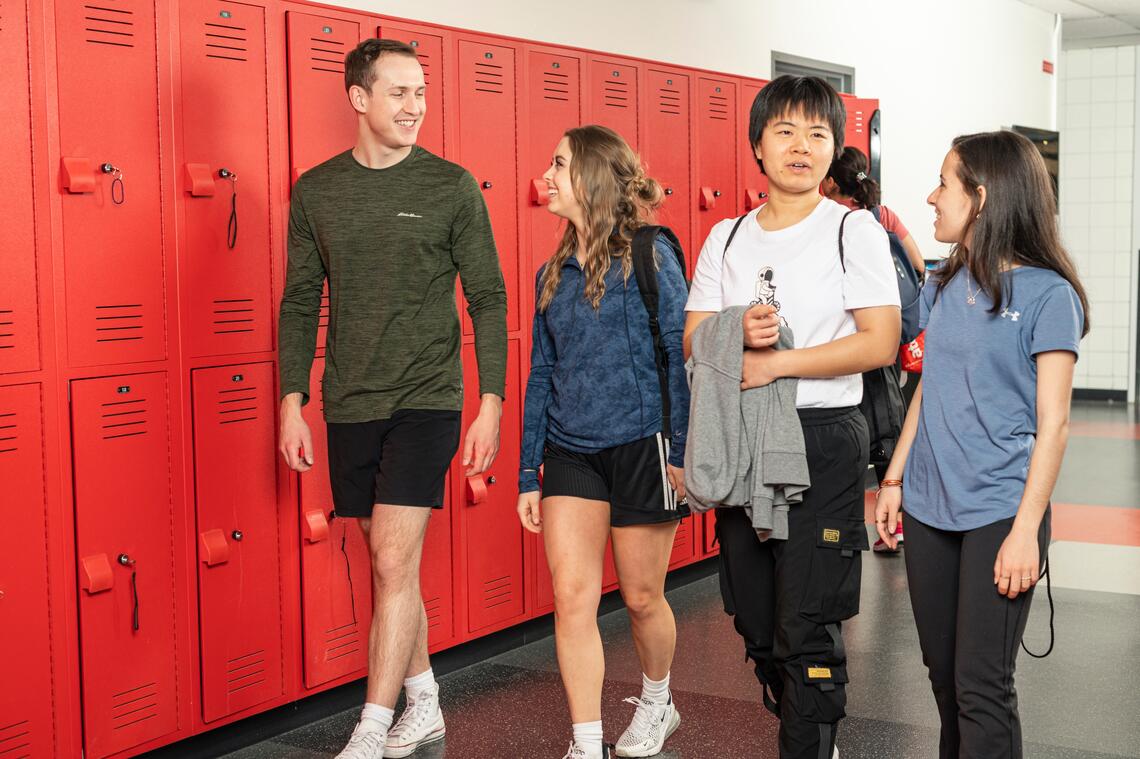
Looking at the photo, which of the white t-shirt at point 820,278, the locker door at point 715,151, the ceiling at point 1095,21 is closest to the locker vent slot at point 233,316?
the white t-shirt at point 820,278

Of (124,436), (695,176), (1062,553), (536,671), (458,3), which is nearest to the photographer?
(124,436)

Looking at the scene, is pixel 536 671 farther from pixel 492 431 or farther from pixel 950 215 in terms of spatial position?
pixel 950 215

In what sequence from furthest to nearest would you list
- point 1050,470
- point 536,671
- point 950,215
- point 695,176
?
point 695,176 → point 536,671 → point 950,215 → point 1050,470

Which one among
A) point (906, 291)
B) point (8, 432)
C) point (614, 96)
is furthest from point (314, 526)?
point (614, 96)

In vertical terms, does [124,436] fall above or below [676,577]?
above

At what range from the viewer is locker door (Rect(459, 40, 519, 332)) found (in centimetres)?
388

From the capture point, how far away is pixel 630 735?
3.17m

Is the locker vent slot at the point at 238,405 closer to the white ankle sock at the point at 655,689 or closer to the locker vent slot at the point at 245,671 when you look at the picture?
the locker vent slot at the point at 245,671

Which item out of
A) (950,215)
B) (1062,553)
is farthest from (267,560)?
(1062,553)

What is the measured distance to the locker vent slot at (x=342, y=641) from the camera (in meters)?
3.52

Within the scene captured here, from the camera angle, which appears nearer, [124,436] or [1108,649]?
[124,436]

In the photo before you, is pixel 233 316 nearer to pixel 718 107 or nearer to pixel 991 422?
pixel 991 422

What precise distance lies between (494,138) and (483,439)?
4.38 feet

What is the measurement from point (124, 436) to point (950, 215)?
1960 millimetres
